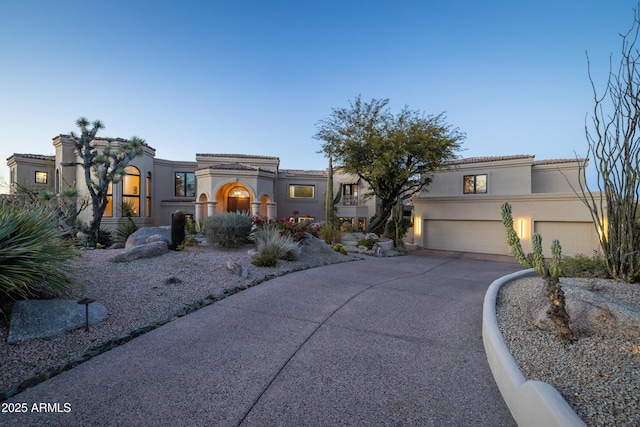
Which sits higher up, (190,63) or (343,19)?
(343,19)

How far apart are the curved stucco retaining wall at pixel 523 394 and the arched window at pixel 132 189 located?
940 inches

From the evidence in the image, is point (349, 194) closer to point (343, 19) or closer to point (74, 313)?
point (343, 19)

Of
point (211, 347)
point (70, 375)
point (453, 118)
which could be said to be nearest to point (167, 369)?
point (211, 347)

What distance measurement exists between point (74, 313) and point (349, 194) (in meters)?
22.7

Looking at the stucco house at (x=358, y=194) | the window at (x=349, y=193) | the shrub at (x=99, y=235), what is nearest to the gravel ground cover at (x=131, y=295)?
the shrub at (x=99, y=235)

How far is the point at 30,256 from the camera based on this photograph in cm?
419

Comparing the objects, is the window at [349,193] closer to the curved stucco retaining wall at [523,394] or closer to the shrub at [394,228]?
the shrub at [394,228]

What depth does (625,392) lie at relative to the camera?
8.23ft

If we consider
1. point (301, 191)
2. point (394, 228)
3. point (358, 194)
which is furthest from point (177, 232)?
point (358, 194)

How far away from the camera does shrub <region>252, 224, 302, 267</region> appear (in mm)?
8562

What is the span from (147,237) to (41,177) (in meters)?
20.8

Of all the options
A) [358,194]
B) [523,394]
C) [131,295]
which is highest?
[358,194]

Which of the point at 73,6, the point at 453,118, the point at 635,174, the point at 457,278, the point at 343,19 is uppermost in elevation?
the point at 343,19

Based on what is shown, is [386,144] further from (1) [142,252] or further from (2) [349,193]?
(1) [142,252]
